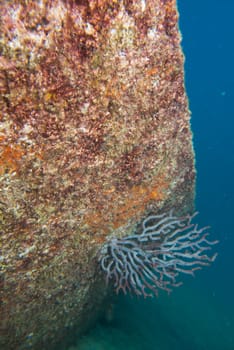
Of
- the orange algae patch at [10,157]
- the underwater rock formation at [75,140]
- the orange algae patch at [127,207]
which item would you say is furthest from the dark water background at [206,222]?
the orange algae patch at [10,157]

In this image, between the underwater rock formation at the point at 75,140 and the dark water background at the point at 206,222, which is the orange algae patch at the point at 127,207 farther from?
the dark water background at the point at 206,222

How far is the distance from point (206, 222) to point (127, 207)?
76.1 feet

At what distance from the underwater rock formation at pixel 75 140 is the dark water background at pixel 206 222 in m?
2.06

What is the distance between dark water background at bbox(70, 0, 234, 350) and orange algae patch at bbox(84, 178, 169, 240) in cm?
230

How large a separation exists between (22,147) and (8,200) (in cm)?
42

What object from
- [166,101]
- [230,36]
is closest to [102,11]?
[166,101]

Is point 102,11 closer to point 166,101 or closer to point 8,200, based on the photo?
point 166,101

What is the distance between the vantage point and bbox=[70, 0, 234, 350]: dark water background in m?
6.08

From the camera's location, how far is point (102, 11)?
1860mm

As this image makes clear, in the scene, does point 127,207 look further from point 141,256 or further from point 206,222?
point 206,222

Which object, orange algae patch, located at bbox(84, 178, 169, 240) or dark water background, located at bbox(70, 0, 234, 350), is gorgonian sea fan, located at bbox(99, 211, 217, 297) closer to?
orange algae patch, located at bbox(84, 178, 169, 240)

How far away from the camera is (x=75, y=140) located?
2.18m

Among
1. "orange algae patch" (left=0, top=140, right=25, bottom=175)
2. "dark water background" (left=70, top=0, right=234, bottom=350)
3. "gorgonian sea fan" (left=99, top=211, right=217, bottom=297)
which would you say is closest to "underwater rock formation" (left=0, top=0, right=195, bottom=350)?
"orange algae patch" (left=0, top=140, right=25, bottom=175)

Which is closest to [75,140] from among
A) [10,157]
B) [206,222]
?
[10,157]
